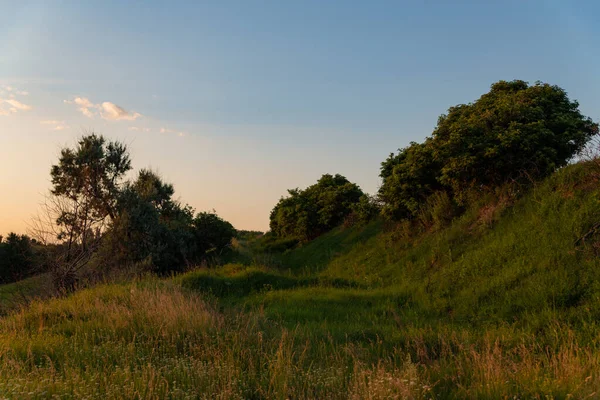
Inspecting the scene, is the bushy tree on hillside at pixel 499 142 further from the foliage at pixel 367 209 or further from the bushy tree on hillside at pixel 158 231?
the bushy tree on hillside at pixel 158 231

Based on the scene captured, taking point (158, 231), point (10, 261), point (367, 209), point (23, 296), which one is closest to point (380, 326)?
point (23, 296)

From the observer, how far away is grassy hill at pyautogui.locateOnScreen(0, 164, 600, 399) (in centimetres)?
590

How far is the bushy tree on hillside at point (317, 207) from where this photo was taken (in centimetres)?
3506

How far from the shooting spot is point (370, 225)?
27.0 meters

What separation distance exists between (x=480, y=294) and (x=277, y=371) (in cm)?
818

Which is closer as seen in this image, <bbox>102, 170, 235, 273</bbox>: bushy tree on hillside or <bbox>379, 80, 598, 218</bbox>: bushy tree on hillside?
<bbox>379, 80, 598, 218</bbox>: bushy tree on hillside

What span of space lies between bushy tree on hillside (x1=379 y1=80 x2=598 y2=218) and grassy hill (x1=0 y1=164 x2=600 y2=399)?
A: 45.5 inches

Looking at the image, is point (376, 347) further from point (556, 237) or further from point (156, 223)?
point (156, 223)

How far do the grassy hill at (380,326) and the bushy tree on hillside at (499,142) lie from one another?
1.16 metres

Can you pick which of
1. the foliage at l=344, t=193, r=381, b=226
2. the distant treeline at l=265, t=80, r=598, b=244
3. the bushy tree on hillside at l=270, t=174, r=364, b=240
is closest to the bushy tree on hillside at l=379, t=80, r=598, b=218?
the distant treeline at l=265, t=80, r=598, b=244

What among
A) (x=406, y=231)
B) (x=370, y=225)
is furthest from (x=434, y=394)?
(x=370, y=225)

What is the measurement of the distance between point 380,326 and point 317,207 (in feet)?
84.6

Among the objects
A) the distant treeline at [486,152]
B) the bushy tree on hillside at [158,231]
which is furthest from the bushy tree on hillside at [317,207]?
the distant treeline at [486,152]

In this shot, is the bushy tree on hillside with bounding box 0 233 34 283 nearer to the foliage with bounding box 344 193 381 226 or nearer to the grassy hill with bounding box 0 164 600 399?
the grassy hill with bounding box 0 164 600 399
